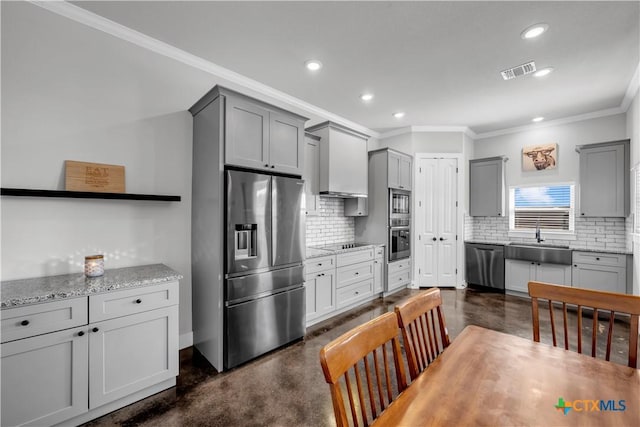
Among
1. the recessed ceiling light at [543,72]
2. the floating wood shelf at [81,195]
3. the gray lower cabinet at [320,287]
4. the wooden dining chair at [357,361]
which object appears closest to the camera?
the wooden dining chair at [357,361]

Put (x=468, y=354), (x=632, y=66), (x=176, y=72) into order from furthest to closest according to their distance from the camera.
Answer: (x=632, y=66)
(x=176, y=72)
(x=468, y=354)

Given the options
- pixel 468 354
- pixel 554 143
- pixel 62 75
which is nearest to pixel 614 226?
pixel 554 143

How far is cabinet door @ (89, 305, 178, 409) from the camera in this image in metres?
1.90

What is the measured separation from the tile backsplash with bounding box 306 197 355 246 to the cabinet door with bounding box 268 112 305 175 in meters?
1.29

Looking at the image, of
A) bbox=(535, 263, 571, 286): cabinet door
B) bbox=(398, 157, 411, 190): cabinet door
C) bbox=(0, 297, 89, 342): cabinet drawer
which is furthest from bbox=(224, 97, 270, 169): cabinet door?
bbox=(535, 263, 571, 286): cabinet door

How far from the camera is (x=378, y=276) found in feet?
15.0

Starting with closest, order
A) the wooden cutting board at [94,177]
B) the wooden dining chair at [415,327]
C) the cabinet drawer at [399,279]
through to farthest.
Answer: the wooden dining chair at [415,327] → the wooden cutting board at [94,177] → the cabinet drawer at [399,279]

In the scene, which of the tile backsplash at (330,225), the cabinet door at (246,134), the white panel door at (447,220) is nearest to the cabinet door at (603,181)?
the white panel door at (447,220)

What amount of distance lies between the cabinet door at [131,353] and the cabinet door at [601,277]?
17.5 feet

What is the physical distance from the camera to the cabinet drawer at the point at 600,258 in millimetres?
3859

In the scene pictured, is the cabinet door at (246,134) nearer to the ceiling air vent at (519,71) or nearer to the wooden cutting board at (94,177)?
the wooden cutting board at (94,177)

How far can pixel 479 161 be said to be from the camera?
5418 mm

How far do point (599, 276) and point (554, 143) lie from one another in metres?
2.28

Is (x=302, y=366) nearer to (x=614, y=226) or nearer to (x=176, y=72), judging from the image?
(x=176, y=72)
